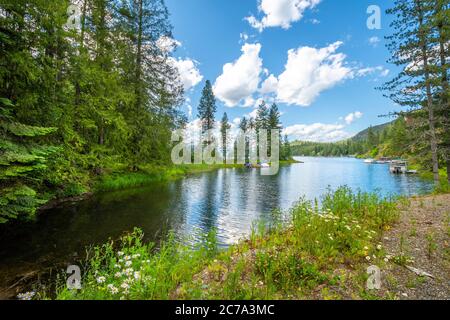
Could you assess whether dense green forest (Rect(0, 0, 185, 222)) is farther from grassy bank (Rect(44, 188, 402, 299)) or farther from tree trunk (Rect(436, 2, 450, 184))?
tree trunk (Rect(436, 2, 450, 184))

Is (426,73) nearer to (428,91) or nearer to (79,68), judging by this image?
(428,91)

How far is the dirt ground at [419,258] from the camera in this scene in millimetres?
3009

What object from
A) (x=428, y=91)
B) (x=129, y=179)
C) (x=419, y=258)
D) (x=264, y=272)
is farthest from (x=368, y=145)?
(x=264, y=272)

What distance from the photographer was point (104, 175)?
15.3 meters

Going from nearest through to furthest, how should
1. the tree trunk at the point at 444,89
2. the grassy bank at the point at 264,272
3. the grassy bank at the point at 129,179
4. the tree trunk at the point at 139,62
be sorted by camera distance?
1. the grassy bank at the point at 264,272
2. the tree trunk at the point at 444,89
3. the grassy bank at the point at 129,179
4. the tree trunk at the point at 139,62

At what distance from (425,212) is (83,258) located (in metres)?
10.9

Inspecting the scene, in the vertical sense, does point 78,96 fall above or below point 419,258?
above

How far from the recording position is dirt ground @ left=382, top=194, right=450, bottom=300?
301 centimetres

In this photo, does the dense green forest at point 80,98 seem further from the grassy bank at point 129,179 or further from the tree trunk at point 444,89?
the tree trunk at point 444,89

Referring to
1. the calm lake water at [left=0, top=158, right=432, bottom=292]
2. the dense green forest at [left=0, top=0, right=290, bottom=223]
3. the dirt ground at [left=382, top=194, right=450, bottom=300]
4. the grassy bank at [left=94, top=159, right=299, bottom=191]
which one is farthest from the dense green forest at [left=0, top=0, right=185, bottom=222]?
the dirt ground at [left=382, top=194, right=450, bottom=300]

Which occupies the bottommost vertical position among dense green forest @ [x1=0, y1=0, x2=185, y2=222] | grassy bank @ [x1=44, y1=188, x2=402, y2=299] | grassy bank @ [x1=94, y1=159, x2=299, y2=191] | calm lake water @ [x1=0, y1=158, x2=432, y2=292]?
calm lake water @ [x1=0, y1=158, x2=432, y2=292]

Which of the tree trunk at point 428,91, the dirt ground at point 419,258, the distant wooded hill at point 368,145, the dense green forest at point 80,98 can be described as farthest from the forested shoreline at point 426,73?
the distant wooded hill at point 368,145

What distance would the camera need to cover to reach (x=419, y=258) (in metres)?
3.94

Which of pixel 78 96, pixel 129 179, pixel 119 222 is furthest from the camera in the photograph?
pixel 129 179
